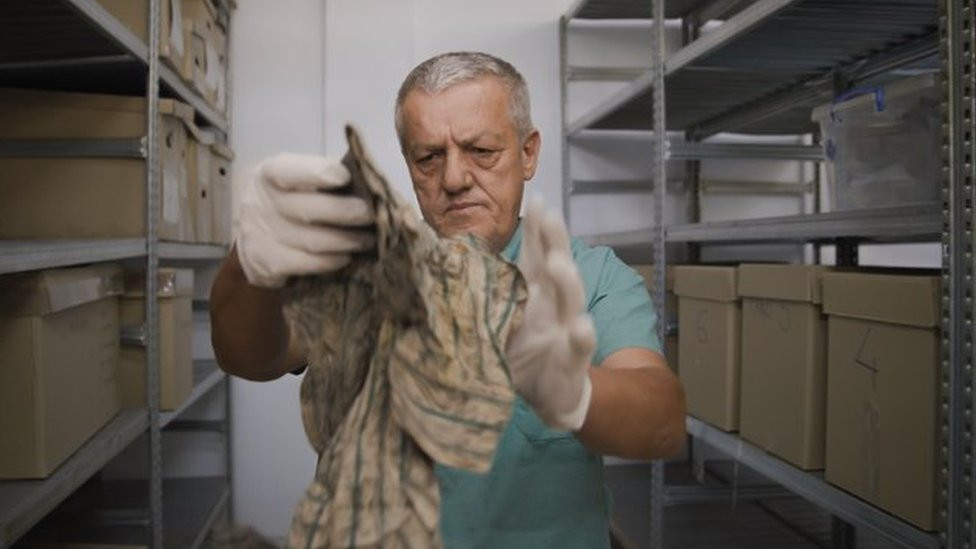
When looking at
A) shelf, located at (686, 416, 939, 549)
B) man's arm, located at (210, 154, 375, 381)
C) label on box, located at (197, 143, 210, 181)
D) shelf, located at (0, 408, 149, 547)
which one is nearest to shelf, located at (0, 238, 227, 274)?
label on box, located at (197, 143, 210, 181)

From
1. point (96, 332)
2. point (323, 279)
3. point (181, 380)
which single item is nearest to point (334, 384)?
point (323, 279)

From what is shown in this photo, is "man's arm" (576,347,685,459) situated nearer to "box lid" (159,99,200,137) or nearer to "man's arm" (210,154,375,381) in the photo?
"man's arm" (210,154,375,381)

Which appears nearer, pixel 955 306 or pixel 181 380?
pixel 955 306

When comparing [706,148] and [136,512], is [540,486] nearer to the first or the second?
[706,148]

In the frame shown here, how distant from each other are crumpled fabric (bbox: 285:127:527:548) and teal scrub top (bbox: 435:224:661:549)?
0.51m

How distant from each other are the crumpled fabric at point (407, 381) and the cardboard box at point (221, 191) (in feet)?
6.33

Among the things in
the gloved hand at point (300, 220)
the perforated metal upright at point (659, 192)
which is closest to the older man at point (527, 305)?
the gloved hand at point (300, 220)

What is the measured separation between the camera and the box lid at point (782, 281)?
1417 millimetres

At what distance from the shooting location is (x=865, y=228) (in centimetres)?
116

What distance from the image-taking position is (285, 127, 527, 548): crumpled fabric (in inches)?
20.3

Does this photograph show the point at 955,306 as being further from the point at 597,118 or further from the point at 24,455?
the point at 597,118

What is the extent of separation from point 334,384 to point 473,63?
0.69 metres

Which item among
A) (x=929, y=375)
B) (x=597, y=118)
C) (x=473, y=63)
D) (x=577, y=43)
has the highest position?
(x=577, y=43)

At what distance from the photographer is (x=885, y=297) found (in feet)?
3.93
